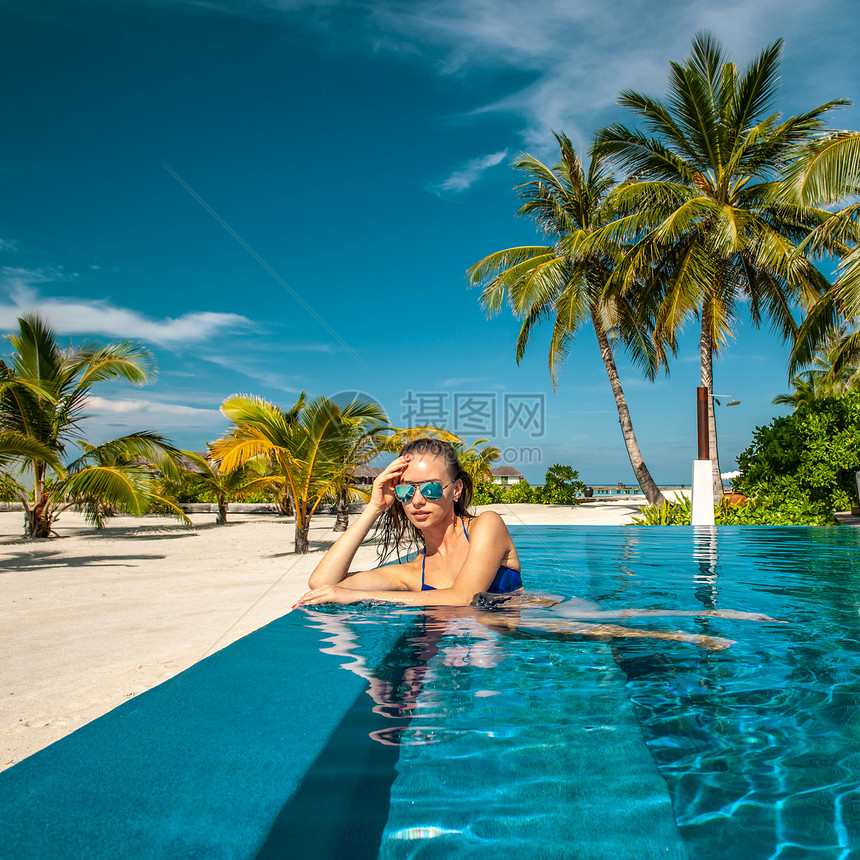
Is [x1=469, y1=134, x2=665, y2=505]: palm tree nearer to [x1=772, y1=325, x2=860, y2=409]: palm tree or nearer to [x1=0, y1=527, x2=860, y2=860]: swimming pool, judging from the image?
[x1=772, y1=325, x2=860, y2=409]: palm tree

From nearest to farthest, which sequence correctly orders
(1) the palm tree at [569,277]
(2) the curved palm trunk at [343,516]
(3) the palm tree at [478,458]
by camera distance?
1. (2) the curved palm trunk at [343,516]
2. (1) the palm tree at [569,277]
3. (3) the palm tree at [478,458]

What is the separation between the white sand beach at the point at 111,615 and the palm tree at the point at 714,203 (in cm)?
985

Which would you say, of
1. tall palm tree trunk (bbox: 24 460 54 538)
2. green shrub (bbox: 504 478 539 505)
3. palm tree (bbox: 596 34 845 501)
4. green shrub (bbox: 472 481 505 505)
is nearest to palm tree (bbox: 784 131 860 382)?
palm tree (bbox: 596 34 845 501)

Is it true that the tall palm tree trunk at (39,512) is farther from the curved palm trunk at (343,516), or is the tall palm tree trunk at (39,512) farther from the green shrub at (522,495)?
the green shrub at (522,495)

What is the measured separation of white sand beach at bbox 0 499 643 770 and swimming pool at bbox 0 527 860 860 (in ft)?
2.01

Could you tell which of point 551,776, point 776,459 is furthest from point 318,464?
point 776,459

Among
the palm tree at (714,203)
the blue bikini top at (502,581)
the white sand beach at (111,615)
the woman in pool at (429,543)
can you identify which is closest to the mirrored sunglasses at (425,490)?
the woman in pool at (429,543)

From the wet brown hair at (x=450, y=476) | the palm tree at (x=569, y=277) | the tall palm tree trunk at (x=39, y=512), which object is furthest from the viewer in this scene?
the palm tree at (x=569, y=277)

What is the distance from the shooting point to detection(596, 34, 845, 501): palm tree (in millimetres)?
13680

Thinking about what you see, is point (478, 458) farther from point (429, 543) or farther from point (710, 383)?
point (429, 543)

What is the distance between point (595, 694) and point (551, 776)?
665mm

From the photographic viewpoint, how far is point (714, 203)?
13.4m

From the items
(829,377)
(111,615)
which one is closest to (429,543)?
(111,615)

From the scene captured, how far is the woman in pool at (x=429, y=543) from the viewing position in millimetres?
3131
